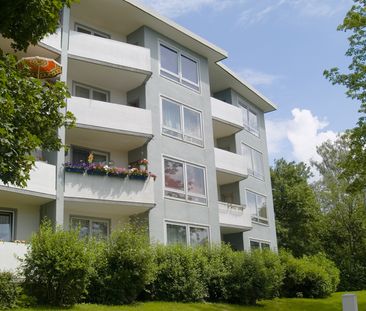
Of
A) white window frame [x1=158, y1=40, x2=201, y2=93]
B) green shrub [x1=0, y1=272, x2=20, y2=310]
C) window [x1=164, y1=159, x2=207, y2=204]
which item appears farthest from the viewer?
white window frame [x1=158, y1=40, x2=201, y2=93]

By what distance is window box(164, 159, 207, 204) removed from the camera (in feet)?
80.2

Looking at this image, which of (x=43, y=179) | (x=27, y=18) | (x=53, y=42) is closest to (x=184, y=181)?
(x=43, y=179)

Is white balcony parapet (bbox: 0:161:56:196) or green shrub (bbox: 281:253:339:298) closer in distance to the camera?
white balcony parapet (bbox: 0:161:56:196)

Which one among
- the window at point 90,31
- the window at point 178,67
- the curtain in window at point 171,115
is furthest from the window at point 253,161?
the window at point 90,31

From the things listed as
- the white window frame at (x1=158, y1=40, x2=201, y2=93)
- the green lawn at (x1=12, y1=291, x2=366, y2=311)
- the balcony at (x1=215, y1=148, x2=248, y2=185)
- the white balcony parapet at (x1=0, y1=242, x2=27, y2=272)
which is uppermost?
the white window frame at (x1=158, y1=40, x2=201, y2=93)

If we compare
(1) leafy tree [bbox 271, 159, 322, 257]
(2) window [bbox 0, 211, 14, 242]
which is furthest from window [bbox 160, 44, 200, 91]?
(1) leafy tree [bbox 271, 159, 322, 257]

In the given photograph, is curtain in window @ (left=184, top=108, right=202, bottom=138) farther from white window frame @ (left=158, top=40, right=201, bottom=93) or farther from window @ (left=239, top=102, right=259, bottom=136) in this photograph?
A: window @ (left=239, top=102, right=259, bottom=136)

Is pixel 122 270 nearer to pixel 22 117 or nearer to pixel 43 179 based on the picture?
pixel 43 179

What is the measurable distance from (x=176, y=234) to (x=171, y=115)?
6.04 metres

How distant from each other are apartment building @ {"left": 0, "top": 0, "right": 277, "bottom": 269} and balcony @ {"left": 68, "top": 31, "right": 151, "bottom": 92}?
49 millimetres

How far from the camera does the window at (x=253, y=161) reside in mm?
33531

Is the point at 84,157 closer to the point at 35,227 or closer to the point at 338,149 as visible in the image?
the point at 35,227

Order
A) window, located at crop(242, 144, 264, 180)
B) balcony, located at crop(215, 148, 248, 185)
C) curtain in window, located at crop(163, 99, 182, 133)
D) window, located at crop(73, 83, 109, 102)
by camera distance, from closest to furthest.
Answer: window, located at crop(73, 83, 109, 102)
curtain in window, located at crop(163, 99, 182, 133)
balcony, located at crop(215, 148, 248, 185)
window, located at crop(242, 144, 264, 180)

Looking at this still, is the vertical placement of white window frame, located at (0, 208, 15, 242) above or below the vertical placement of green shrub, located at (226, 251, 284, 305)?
above
